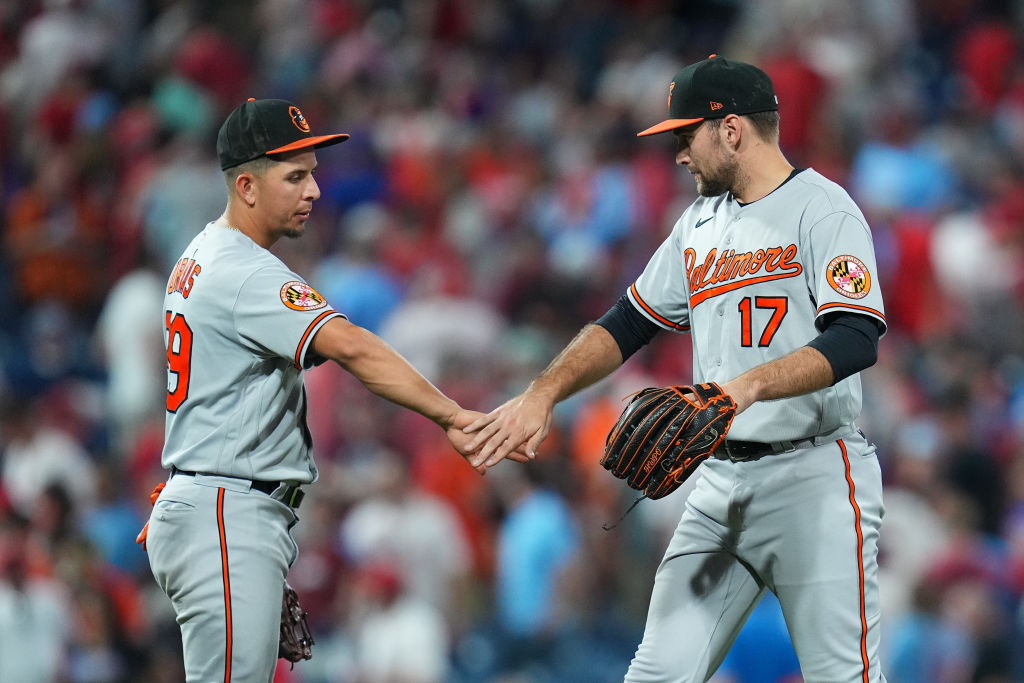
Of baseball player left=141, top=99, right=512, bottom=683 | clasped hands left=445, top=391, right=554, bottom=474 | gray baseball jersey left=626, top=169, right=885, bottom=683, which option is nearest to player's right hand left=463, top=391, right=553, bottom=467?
clasped hands left=445, top=391, right=554, bottom=474

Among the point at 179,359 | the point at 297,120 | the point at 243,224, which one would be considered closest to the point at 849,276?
the point at 297,120

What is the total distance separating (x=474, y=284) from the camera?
974 centimetres

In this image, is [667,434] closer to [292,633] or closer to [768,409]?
[768,409]

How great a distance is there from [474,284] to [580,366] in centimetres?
533

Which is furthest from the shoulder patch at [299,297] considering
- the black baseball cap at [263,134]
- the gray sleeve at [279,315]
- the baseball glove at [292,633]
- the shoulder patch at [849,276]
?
the shoulder patch at [849,276]

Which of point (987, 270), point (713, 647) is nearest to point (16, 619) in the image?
point (713, 647)

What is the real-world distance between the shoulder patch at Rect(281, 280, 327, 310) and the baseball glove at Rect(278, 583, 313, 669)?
932mm

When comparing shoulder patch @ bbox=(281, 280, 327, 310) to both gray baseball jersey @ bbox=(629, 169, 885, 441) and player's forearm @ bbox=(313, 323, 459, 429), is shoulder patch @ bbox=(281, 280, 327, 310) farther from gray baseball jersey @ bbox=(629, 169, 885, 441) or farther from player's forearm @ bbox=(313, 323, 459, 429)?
gray baseball jersey @ bbox=(629, 169, 885, 441)

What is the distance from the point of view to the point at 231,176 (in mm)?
4215

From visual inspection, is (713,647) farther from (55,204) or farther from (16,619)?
(55,204)

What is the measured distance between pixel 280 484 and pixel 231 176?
3.15 feet

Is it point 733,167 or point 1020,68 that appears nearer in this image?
point 733,167

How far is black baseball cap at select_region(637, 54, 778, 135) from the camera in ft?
13.3

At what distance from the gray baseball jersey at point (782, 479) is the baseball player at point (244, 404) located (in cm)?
85
